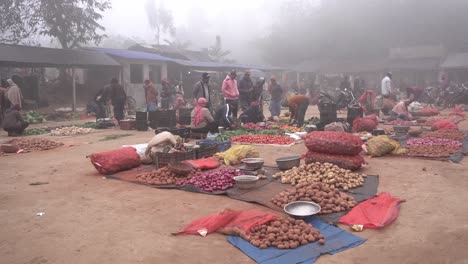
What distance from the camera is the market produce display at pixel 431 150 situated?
290 inches

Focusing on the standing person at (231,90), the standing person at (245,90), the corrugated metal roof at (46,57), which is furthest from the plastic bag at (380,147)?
the corrugated metal roof at (46,57)

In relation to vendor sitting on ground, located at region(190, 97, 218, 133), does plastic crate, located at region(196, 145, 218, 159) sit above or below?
below

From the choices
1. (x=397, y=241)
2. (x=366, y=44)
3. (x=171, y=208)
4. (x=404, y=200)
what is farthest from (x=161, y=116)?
(x=366, y=44)

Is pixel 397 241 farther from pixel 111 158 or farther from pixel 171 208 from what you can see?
pixel 111 158

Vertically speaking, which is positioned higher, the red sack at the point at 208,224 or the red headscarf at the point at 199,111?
the red headscarf at the point at 199,111

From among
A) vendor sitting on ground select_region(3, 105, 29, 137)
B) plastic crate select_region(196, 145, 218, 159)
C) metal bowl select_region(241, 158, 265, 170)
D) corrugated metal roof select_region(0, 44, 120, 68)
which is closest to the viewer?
metal bowl select_region(241, 158, 265, 170)

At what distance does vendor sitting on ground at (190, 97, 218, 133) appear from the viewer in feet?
30.7

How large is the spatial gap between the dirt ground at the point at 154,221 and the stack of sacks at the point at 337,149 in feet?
1.49

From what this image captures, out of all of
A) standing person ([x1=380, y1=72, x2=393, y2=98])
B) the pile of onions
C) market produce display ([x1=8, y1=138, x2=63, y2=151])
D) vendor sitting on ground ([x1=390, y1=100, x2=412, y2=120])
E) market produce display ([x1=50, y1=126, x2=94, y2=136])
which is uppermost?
standing person ([x1=380, y1=72, x2=393, y2=98])

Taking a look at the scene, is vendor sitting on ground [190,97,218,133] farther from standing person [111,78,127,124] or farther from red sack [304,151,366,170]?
standing person [111,78,127,124]

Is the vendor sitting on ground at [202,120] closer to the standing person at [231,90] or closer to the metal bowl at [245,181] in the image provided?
the standing person at [231,90]

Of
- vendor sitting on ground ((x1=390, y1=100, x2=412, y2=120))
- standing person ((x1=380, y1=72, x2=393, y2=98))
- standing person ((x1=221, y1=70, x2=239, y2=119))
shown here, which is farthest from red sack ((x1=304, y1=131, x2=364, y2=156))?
standing person ((x1=380, y1=72, x2=393, y2=98))

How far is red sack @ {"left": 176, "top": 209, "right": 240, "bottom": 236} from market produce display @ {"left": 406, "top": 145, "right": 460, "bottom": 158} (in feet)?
16.0

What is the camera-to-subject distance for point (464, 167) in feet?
21.4
